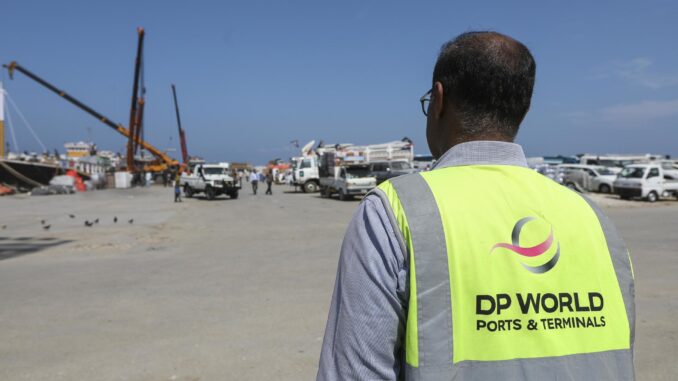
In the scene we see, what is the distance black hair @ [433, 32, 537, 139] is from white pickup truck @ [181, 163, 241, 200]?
28.5 metres

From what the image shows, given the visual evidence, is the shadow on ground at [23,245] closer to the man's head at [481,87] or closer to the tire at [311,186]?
the man's head at [481,87]

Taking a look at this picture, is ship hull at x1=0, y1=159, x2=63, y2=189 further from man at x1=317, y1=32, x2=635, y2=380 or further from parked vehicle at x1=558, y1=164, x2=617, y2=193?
man at x1=317, y1=32, x2=635, y2=380

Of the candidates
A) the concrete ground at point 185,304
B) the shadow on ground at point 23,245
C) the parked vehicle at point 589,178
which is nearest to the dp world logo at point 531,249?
the concrete ground at point 185,304

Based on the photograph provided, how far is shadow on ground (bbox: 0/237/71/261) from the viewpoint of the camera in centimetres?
1059

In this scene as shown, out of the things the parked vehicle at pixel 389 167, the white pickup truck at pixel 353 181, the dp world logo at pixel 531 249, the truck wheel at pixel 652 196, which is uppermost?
the dp world logo at pixel 531 249

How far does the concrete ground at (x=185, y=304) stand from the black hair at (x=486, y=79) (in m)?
3.16

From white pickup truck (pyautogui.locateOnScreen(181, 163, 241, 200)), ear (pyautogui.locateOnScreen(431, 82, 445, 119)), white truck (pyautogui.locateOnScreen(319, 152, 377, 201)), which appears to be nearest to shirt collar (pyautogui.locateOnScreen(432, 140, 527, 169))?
ear (pyautogui.locateOnScreen(431, 82, 445, 119))

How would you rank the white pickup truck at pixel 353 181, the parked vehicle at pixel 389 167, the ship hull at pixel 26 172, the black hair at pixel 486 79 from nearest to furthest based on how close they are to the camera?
the black hair at pixel 486 79
the white pickup truck at pixel 353 181
the parked vehicle at pixel 389 167
the ship hull at pixel 26 172

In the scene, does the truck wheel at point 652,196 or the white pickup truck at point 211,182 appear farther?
the white pickup truck at point 211,182

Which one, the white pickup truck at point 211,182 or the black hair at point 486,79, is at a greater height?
the black hair at point 486,79

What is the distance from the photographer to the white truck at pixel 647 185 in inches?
945

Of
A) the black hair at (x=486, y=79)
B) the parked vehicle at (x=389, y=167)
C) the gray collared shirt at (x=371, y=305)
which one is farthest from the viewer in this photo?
the parked vehicle at (x=389, y=167)

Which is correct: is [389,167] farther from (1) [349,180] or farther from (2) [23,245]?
(2) [23,245]

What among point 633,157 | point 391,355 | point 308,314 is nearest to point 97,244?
point 308,314
